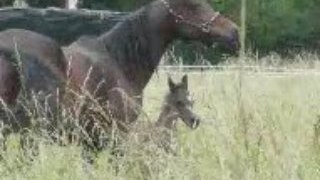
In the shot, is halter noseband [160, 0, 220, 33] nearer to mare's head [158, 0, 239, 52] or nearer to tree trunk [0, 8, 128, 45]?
mare's head [158, 0, 239, 52]

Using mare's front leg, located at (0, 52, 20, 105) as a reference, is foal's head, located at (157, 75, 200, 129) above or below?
below

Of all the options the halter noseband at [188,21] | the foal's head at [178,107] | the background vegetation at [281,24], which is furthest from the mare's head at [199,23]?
the background vegetation at [281,24]

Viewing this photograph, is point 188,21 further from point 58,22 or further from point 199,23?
point 58,22

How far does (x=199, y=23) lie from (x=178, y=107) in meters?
0.73

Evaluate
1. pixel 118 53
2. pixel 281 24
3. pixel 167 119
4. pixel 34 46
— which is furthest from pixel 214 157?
pixel 281 24

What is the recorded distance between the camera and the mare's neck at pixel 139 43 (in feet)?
27.3

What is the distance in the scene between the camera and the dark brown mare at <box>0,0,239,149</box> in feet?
25.3

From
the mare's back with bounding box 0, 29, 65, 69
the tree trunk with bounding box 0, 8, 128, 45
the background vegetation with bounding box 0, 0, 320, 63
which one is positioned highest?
the tree trunk with bounding box 0, 8, 128, 45

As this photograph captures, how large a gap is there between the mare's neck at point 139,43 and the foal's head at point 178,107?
8.5 inches

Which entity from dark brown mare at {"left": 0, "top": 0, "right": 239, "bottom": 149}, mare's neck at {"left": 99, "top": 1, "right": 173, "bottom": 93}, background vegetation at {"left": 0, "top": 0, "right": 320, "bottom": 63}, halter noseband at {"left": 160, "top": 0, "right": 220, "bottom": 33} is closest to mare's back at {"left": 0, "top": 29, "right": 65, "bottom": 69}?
dark brown mare at {"left": 0, "top": 0, "right": 239, "bottom": 149}

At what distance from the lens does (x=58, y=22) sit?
9492 millimetres

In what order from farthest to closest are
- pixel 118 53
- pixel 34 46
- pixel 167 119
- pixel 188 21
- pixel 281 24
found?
pixel 281 24
pixel 188 21
pixel 118 53
pixel 167 119
pixel 34 46

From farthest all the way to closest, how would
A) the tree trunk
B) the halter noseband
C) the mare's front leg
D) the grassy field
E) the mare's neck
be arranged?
the tree trunk, the halter noseband, the mare's neck, the mare's front leg, the grassy field

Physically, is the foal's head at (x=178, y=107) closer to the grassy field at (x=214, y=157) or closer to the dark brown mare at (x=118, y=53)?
the dark brown mare at (x=118, y=53)
